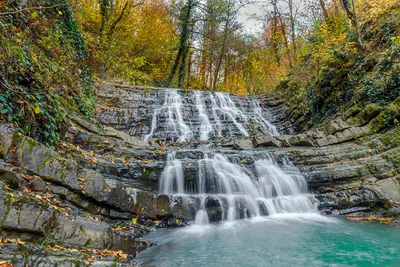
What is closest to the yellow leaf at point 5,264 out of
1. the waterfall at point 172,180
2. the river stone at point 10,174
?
the river stone at point 10,174

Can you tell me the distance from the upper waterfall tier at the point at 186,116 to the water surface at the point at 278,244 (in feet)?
18.3

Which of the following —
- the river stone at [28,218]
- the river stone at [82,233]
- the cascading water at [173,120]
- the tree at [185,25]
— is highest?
the tree at [185,25]

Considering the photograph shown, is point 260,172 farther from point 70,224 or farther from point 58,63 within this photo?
point 58,63

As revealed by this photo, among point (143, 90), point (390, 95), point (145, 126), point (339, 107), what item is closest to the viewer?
point (390, 95)

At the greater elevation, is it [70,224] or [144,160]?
[144,160]

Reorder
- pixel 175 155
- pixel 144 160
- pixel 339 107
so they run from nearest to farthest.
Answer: pixel 144 160 → pixel 175 155 → pixel 339 107

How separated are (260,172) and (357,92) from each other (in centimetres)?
518

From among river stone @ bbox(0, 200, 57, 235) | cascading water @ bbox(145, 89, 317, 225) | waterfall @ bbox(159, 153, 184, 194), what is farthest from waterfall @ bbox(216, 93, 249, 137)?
river stone @ bbox(0, 200, 57, 235)

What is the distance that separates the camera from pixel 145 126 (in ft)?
34.3

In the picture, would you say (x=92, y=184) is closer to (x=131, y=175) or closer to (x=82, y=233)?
(x=131, y=175)

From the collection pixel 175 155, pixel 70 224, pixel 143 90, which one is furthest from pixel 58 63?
pixel 143 90

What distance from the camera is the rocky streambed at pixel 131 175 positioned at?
9.39 ft

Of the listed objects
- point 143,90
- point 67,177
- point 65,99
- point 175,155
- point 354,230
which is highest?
point 143,90

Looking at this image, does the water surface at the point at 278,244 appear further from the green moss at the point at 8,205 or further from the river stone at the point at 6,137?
the river stone at the point at 6,137
